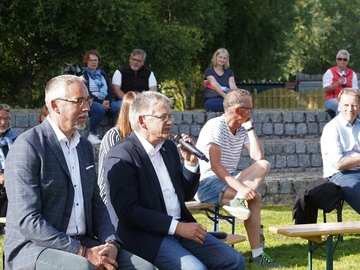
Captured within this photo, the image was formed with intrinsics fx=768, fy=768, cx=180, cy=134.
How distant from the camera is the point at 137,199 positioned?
4723 mm

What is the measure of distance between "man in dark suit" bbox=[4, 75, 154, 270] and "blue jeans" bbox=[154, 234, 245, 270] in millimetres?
328

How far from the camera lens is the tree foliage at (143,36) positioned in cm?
1880

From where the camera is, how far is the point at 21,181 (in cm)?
406

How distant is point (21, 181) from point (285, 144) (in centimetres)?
915

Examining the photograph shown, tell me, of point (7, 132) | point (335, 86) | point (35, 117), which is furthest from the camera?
point (335, 86)

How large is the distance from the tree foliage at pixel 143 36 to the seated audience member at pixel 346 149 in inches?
471

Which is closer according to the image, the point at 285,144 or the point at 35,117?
the point at 35,117

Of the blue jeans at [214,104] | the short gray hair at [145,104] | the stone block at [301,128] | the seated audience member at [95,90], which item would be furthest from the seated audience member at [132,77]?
the short gray hair at [145,104]

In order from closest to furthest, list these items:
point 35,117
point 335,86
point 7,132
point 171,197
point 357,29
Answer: point 171,197, point 7,132, point 35,117, point 335,86, point 357,29

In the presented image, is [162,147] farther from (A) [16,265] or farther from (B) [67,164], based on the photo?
(A) [16,265]

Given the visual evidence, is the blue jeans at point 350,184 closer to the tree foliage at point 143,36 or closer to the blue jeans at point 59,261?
the blue jeans at point 59,261

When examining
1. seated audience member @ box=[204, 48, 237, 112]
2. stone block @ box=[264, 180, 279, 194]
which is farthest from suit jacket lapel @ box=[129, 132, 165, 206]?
seated audience member @ box=[204, 48, 237, 112]

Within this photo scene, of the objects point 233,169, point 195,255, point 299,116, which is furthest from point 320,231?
point 299,116

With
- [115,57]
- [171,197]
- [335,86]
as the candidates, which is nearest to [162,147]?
[171,197]
